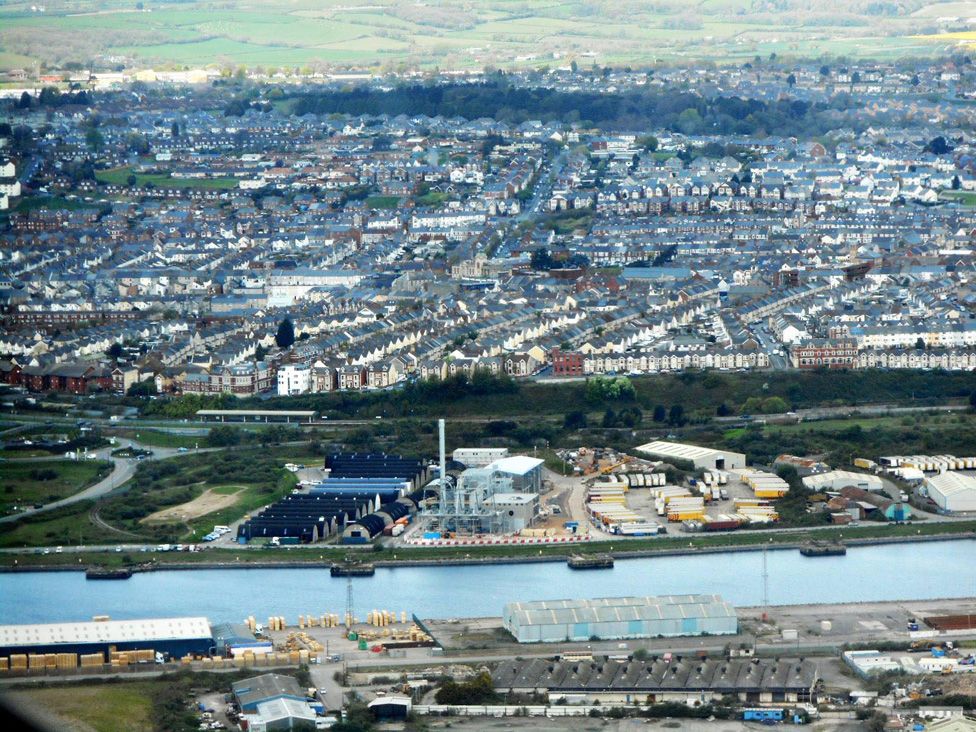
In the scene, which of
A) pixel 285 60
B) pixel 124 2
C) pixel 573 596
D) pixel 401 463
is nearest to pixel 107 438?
pixel 401 463

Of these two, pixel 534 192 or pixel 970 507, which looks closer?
pixel 970 507

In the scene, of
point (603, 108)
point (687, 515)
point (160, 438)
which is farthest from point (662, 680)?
point (603, 108)

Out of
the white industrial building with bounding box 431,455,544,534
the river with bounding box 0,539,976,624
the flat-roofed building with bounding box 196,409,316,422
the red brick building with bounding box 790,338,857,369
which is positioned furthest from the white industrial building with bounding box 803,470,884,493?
the flat-roofed building with bounding box 196,409,316,422

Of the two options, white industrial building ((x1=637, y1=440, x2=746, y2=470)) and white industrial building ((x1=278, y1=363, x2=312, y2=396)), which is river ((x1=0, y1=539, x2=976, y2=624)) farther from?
white industrial building ((x1=278, y1=363, x2=312, y2=396))

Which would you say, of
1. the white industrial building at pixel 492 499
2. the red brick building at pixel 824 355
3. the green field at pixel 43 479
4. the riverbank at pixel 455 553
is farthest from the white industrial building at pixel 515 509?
the red brick building at pixel 824 355

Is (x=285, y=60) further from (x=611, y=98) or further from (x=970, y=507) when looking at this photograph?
(x=970, y=507)

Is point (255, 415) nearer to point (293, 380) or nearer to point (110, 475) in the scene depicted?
point (293, 380)

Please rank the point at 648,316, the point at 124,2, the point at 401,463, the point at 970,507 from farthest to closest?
the point at 124,2, the point at 648,316, the point at 401,463, the point at 970,507
